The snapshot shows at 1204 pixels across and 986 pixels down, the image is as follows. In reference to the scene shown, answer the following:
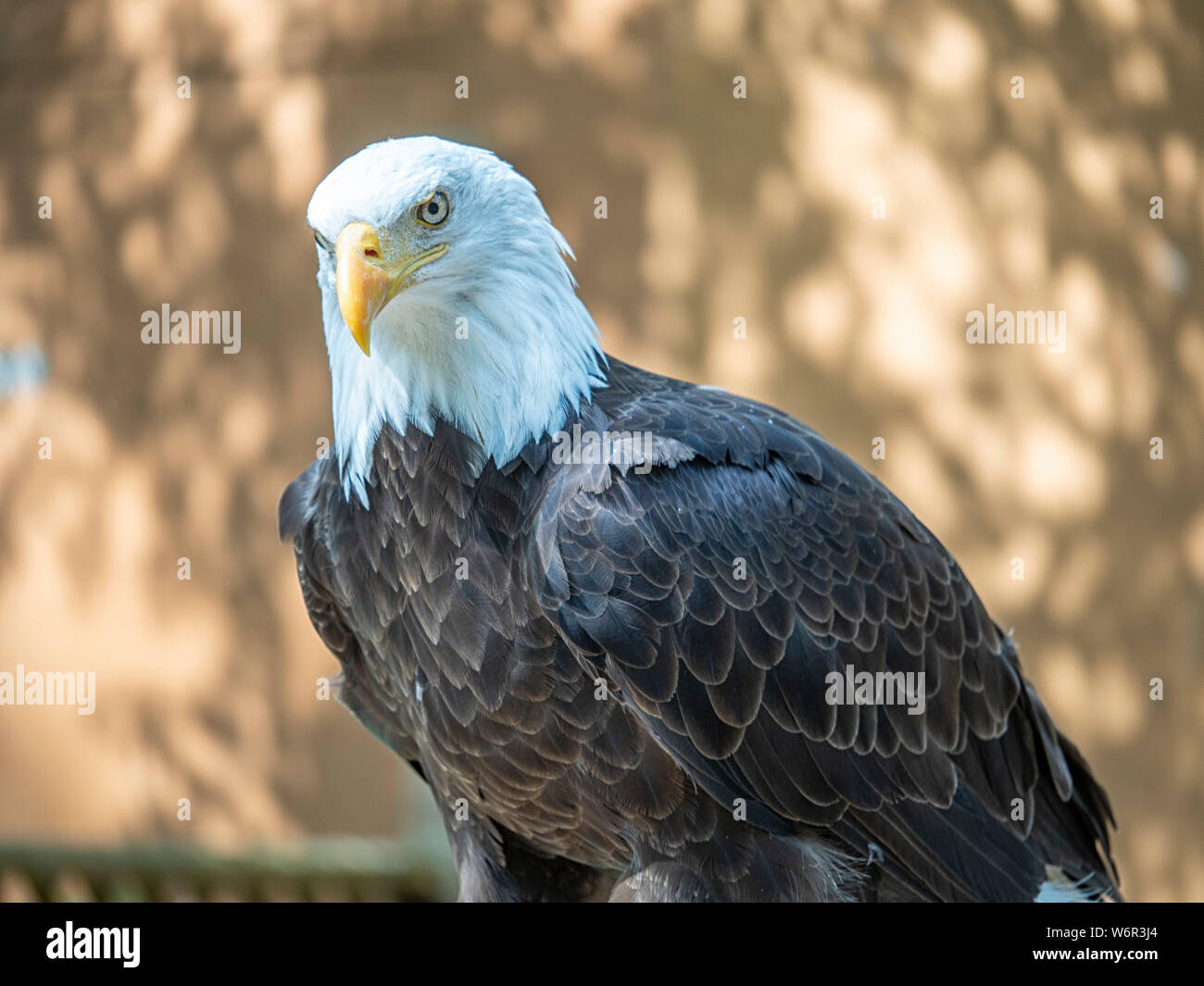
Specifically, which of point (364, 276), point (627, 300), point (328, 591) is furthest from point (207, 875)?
point (364, 276)

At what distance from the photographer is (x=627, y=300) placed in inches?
172

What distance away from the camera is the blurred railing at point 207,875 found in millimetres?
4082

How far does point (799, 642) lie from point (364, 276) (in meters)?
1.15

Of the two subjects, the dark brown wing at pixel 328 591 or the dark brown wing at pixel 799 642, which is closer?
the dark brown wing at pixel 799 642

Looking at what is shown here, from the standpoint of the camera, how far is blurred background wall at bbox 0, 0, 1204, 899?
4312 mm

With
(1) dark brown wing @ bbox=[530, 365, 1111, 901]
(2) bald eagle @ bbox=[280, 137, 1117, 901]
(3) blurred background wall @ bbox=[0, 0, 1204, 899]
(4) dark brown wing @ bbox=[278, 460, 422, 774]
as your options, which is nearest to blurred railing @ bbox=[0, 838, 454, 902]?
(3) blurred background wall @ bbox=[0, 0, 1204, 899]

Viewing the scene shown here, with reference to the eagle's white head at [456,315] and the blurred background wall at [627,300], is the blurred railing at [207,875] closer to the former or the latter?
the blurred background wall at [627,300]

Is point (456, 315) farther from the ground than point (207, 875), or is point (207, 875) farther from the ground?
point (456, 315)

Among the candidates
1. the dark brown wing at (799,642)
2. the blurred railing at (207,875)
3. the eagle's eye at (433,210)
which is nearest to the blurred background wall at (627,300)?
the blurred railing at (207,875)

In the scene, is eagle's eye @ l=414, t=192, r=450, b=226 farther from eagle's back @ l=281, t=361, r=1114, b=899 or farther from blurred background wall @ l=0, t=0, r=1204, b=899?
blurred background wall @ l=0, t=0, r=1204, b=899

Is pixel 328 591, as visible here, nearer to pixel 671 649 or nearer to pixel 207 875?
pixel 671 649

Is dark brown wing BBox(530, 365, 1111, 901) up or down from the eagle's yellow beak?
down

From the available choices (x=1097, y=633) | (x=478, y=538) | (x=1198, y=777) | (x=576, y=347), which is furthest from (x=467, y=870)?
(x=1198, y=777)

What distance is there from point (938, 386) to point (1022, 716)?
6.27 ft
